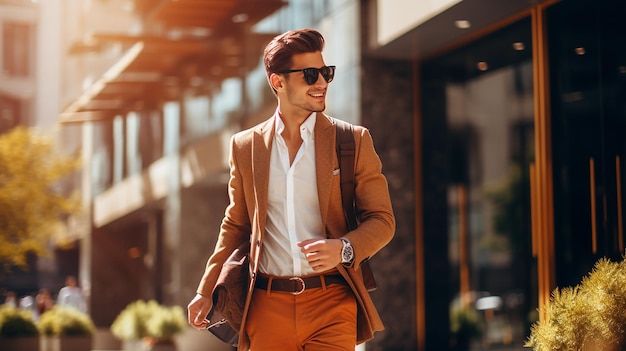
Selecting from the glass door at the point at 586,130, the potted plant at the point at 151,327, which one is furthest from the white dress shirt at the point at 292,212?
the potted plant at the point at 151,327

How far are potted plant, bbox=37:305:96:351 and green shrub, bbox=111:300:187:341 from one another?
0.68 m

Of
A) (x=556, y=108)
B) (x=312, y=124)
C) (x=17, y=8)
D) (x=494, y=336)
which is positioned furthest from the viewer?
(x=17, y=8)

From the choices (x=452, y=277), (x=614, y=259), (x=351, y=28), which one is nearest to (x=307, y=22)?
(x=351, y=28)

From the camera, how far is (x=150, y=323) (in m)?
18.1

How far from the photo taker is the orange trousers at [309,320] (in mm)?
3957

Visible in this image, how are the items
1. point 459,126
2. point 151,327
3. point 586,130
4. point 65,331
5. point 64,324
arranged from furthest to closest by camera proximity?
1. point 64,324
2. point 65,331
3. point 151,327
4. point 459,126
5. point 586,130

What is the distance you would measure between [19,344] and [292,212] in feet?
51.2

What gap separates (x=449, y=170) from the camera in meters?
12.9

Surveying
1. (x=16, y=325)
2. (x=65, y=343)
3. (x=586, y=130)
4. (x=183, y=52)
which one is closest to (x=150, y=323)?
(x=65, y=343)

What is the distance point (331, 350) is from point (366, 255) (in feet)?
1.35

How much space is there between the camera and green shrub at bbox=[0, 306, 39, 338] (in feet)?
60.6

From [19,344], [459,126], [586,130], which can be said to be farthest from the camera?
Answer: [19,344]

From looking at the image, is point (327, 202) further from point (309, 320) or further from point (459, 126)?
point (459, 126)

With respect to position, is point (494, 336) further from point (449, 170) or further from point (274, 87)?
point (274, 87)
